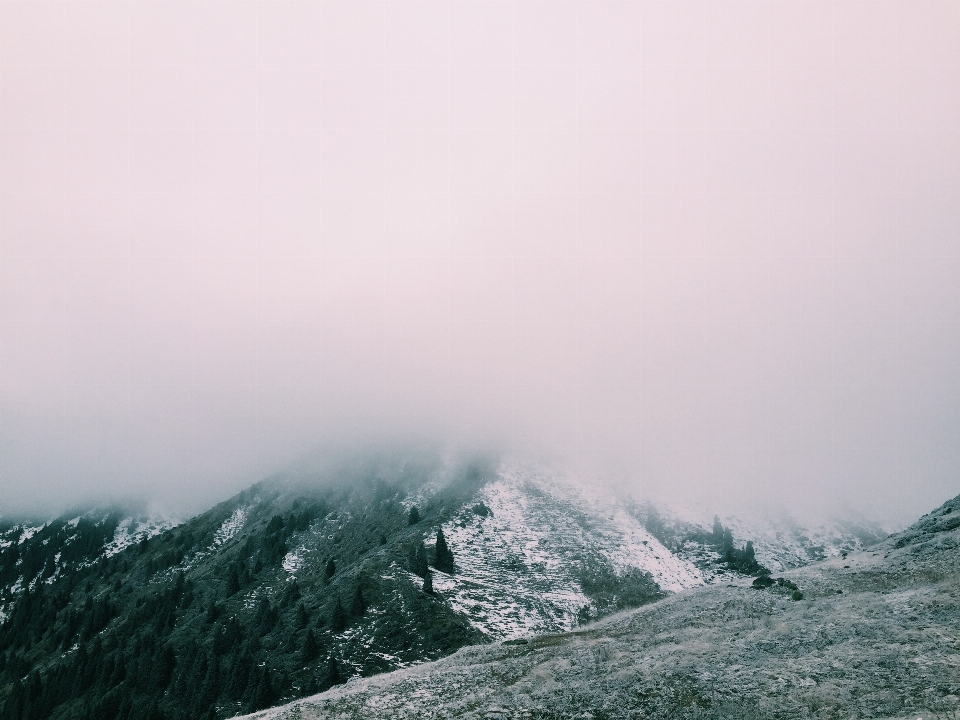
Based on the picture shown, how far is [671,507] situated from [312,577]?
87325mm

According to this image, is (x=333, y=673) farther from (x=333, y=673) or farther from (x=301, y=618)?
(x=301, y=618)

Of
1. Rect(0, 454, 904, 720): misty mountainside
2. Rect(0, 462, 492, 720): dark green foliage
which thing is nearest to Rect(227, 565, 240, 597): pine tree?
Rect(0, 462, 492, 720): dark green foliage

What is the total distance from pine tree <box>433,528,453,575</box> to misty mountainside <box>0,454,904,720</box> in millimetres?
349

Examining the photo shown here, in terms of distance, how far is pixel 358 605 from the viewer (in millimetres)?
72875

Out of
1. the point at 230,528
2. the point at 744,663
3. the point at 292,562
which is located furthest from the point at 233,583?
the point at 744,663

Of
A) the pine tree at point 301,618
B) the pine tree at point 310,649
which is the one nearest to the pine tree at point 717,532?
the pine tree at point 310,649

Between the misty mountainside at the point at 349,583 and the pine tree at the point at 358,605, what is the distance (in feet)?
0.71

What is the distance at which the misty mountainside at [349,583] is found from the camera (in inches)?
2677

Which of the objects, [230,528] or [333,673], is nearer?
[333,673]

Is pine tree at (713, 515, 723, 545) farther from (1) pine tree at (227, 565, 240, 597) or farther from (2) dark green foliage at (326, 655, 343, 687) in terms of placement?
(1) pine tree at (227, 565, 240, 597)

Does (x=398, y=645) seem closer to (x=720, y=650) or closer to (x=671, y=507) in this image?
(x=720, y=650)

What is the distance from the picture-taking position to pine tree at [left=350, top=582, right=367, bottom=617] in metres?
72.2

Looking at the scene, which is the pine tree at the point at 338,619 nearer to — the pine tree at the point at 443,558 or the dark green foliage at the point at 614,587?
the pine tree at the point at 443,558

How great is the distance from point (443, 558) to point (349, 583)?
1623 centimetres
